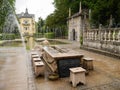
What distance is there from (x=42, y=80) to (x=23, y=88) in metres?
0.90

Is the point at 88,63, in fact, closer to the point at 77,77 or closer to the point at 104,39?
the point at 77,77

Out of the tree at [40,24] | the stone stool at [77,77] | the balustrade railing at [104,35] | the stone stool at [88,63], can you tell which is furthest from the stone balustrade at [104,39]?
the tree at [40,24]

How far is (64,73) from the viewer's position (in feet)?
19.9

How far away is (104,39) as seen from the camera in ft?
38.4

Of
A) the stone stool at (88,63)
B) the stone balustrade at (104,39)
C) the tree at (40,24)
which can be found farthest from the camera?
the tree at (40,24)

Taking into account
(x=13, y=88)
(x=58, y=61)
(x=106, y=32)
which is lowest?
(x=13, y=88)

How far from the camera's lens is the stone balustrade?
10234mm

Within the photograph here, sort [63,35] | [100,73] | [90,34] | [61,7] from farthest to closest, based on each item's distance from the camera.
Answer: [63,35] < [61,7] < [90,34] < [100,73]

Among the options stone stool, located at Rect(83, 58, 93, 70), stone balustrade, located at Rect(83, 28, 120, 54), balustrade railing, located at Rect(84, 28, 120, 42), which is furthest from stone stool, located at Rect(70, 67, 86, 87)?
balustrade railing, located at Rect(84, 28, 120, 42)

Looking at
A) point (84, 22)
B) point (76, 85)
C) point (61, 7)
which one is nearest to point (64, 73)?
point (76, 85)

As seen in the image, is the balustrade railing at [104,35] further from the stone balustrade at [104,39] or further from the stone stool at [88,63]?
the stone stool at [88,63]

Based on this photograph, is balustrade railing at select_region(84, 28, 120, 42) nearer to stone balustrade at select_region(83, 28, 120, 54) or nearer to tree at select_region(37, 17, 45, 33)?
stone balustrade at select_region(83, 28, 120, 54)

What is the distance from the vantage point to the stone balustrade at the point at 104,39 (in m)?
10.2

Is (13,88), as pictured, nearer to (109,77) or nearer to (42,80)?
(42,80)
